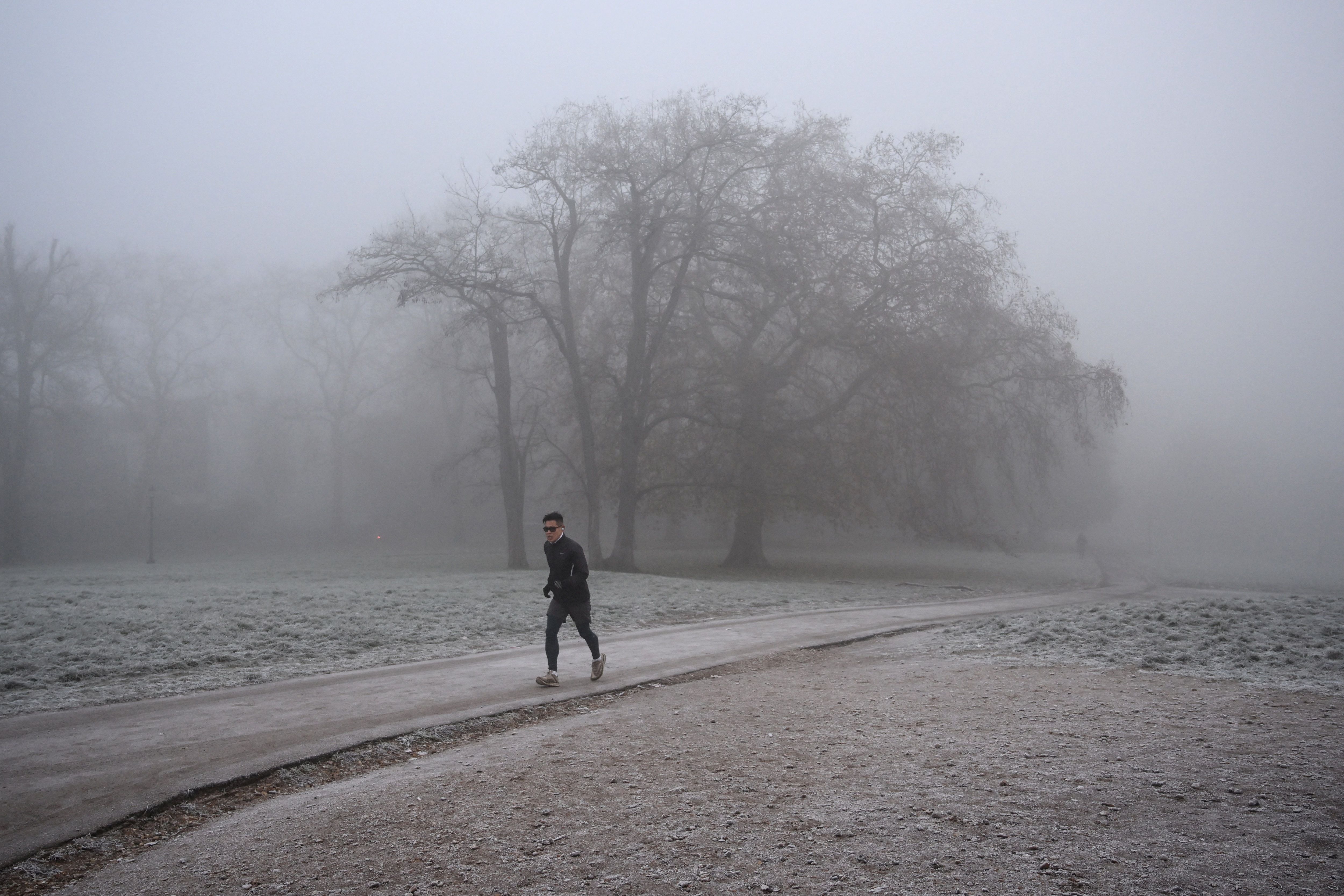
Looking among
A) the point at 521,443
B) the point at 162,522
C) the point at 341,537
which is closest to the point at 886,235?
the point at 521,443

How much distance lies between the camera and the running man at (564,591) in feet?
32.0

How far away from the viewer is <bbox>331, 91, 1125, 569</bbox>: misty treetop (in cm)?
2850

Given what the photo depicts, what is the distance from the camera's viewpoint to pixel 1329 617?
1203cm

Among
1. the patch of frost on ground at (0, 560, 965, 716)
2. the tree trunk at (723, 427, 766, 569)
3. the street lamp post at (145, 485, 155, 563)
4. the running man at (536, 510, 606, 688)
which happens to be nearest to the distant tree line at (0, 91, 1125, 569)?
the tree trunk at (723, 427, 766, 569)

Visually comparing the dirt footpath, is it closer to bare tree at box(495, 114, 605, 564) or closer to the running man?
the running man

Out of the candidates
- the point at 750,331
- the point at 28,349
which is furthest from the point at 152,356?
the point at 750,331

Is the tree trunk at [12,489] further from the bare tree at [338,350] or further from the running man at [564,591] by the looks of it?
the running man at [564,591]

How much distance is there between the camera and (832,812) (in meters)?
5.15

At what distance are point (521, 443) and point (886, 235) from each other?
82.6 ft

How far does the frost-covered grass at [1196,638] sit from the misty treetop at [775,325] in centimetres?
1429

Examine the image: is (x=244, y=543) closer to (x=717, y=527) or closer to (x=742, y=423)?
(x=717, y=527)

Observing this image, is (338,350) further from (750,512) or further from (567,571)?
(567,571)

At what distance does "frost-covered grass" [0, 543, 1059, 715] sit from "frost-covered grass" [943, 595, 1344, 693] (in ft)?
18.7

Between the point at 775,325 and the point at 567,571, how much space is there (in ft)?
76.0
